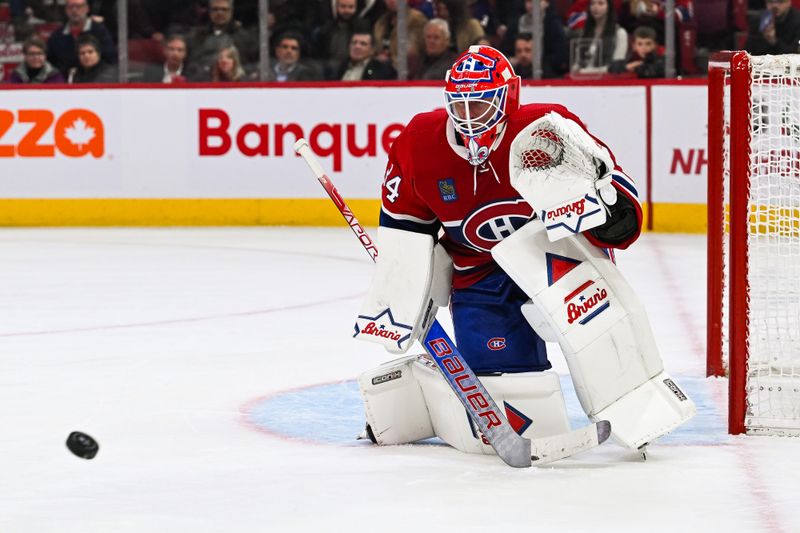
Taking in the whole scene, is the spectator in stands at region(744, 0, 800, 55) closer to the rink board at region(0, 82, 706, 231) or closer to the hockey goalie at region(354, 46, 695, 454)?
the rink board at region(0, 82, 706, 231)

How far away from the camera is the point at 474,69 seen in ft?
10.4

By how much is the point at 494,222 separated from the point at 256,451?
2.40ft

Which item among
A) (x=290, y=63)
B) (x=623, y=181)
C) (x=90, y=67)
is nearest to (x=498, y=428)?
(x=623, y=181)

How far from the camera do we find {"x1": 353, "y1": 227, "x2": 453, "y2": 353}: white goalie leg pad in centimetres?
326

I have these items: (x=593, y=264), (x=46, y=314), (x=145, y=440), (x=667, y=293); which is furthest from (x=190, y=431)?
(x=667, y=293)

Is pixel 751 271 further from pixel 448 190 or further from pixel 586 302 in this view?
pixel 448 190

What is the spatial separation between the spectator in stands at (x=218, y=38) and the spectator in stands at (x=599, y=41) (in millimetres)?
1992

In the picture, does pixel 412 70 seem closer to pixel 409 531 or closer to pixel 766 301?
pixel 766 301

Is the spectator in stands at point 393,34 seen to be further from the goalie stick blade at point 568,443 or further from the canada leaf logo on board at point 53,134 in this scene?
the goalie stick blade at point 568,443

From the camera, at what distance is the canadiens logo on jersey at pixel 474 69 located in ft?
10.4

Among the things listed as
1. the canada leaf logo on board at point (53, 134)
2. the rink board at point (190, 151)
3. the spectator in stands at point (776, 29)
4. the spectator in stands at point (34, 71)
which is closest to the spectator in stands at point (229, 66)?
the rink board at point (190, 151)

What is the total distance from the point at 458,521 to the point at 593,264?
771 mm

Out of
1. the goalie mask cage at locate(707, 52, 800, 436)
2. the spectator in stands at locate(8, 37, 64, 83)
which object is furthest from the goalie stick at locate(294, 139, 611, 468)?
the spectator in stands at locate(8, 37, 64, 83)

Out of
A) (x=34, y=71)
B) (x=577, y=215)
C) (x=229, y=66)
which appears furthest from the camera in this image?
(x=34, y=71)
